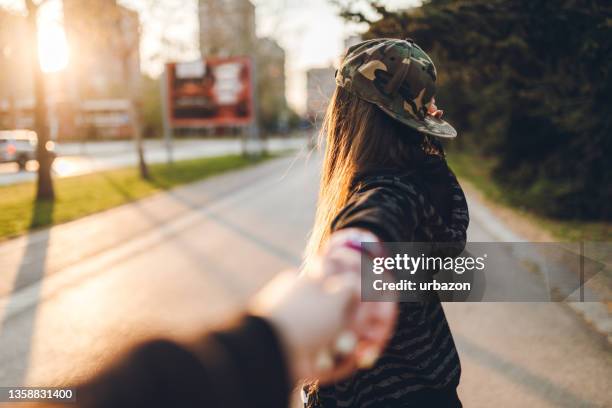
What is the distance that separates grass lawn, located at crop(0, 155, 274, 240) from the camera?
938 centimetres

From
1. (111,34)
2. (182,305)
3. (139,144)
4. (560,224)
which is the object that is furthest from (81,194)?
(560,224)

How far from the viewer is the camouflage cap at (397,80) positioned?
1179 mm

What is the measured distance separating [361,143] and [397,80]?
0.18 metres

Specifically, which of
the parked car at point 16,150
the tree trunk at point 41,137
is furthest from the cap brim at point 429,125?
the parked car at point 16,150

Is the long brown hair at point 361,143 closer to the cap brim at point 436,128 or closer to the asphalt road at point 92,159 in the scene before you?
the cap brim at point 436,128

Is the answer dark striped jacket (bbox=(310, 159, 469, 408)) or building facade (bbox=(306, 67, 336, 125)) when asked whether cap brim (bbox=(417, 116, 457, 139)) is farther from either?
building facade (bbox=(306, 67, 336, 125))

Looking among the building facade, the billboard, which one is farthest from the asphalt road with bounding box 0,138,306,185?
the building facade

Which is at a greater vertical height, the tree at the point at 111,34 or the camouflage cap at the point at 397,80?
the tree at the point at 111,34

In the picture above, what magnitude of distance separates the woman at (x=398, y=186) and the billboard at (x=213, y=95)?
21220 millimetres

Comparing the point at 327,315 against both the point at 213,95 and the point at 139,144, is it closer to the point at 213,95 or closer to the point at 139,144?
the point at 139,144

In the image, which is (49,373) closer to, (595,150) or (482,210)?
(595,150)

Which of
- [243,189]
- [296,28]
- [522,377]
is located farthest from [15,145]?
[522,377]

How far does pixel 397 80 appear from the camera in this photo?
3.84 feet

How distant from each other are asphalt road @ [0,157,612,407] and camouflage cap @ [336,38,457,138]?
63cm
